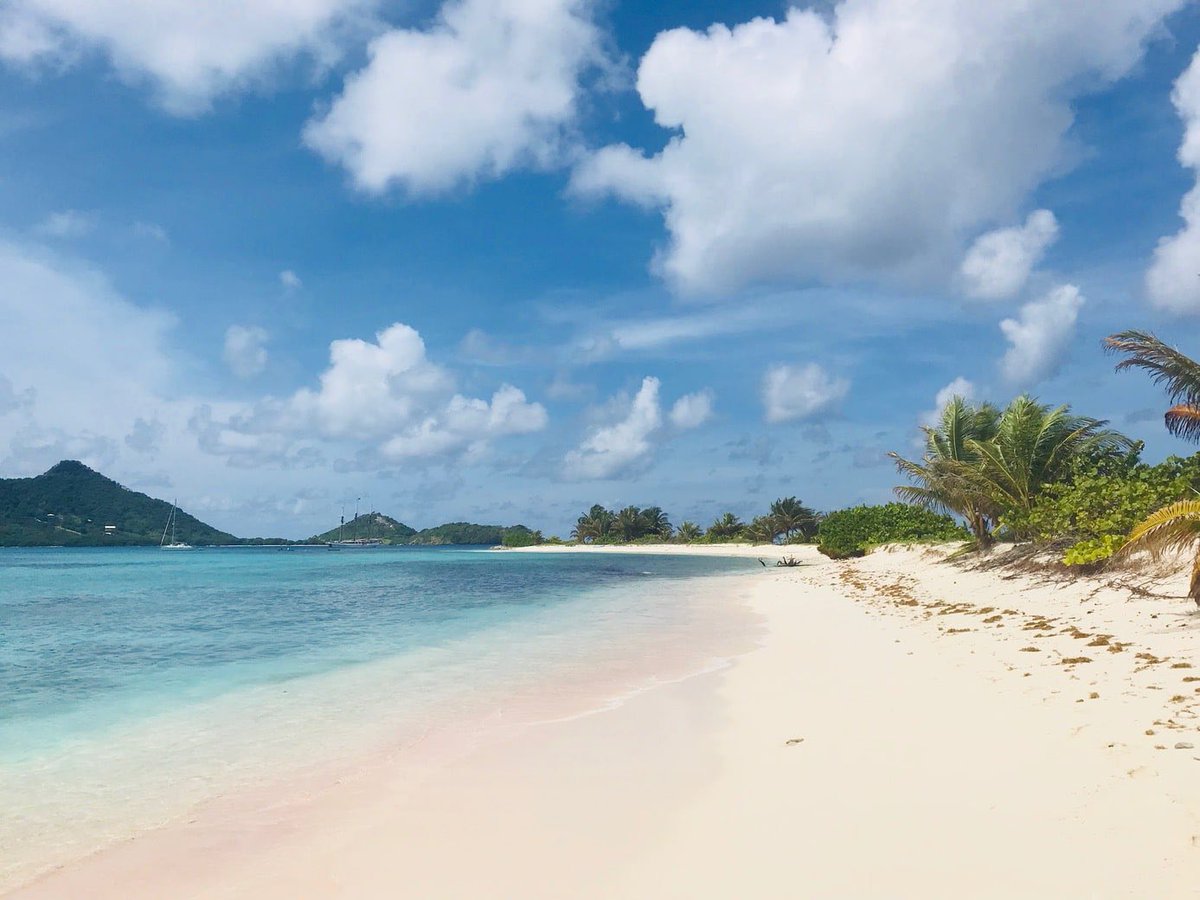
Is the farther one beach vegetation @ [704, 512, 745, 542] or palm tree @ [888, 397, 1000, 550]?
beach vegetation @ [704, 512, 745, 542]

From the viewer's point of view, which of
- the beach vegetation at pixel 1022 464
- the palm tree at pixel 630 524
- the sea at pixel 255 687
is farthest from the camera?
the palm tree at pixel 630 524

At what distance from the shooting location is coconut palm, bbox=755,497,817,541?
80.1m

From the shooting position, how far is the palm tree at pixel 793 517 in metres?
80.1

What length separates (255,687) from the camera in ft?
34.1

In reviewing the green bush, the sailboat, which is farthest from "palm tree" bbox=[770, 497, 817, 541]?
the sailboat

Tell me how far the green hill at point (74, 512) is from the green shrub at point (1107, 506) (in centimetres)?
17089

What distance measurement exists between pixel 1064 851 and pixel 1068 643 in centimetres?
669

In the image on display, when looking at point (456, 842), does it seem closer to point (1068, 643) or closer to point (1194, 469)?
point (1068, 643)

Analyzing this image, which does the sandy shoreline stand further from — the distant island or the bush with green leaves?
the distant island

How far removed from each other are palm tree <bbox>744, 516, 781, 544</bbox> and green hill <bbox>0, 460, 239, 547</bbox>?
13942 centimetres

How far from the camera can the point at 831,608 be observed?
61.8ft

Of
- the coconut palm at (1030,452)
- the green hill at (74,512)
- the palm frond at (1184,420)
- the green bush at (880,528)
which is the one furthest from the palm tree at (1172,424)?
the green hill at (74,512)

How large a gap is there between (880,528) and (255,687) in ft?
138

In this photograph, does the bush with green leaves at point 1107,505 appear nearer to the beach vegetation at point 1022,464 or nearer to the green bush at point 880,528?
the beach vegetation at point 1022,464
